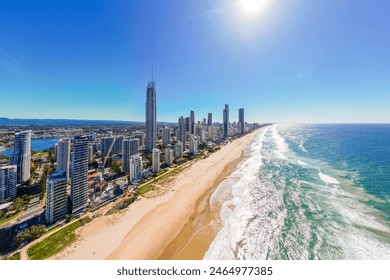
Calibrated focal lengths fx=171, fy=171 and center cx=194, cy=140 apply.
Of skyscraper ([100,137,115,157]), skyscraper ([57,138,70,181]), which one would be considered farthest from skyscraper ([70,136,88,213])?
skyscraper ([100,137,115,157])

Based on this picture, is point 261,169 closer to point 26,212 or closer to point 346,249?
point 346,249

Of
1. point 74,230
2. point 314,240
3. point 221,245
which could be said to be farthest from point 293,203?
point 74,230

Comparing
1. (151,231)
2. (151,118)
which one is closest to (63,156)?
(151,231)

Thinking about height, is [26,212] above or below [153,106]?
below

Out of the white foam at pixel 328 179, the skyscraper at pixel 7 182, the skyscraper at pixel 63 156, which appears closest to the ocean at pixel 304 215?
the white foam at pixel 328 179

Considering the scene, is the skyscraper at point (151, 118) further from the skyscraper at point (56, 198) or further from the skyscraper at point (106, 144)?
the skyscraper at point (56, 198)

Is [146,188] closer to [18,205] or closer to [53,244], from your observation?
[53,244]
